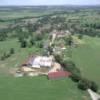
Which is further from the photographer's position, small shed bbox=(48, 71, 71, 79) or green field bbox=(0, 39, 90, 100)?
small shed bbox=(48, 71, 71, 79)

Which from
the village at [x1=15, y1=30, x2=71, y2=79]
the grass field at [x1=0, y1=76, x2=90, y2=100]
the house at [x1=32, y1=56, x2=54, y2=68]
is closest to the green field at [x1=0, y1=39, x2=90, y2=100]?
the grass field at [x1=0, y1=76, x2=90, y2=100]

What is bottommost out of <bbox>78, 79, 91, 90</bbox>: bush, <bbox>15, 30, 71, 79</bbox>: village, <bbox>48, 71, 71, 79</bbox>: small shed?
<bbox>15, 30, 71, 79</bbox>: village

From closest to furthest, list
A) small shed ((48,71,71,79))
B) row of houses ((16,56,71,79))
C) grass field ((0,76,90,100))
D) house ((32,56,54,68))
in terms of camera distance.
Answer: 1. grass field ((0,76,90,100))
2. small shed ((48,71,71,79))
3. row of houses ((16,56,71,79))
4. house ((32,56,54,68))

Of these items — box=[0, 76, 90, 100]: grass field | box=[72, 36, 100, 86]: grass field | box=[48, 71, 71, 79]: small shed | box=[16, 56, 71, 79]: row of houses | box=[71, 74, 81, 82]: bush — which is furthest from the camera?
box=[72, 36, 100, 86]: grass field

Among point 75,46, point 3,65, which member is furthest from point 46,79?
point 75,46

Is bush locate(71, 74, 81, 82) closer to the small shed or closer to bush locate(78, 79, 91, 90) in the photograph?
the small shed

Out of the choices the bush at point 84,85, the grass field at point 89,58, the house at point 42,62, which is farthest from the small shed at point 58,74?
the house at point 42,62

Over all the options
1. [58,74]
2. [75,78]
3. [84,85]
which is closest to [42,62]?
[58,74]

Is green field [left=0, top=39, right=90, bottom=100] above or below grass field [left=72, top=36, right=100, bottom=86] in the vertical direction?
above
